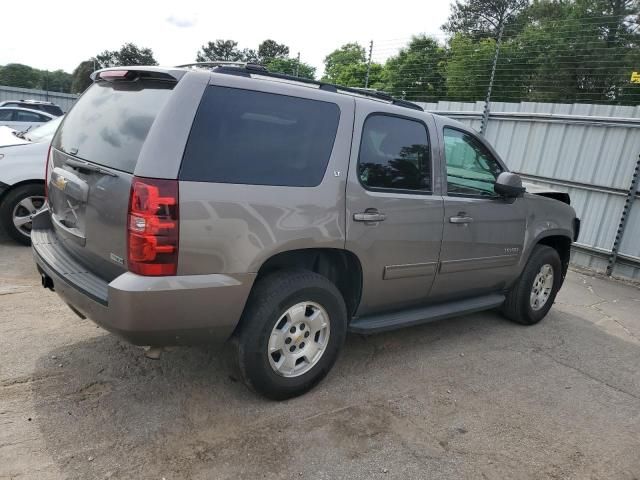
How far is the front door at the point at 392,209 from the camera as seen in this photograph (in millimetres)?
3205

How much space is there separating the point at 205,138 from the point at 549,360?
11.3 feet

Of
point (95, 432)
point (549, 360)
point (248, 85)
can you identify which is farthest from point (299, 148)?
point (549, 360)

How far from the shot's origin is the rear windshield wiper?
8.59 feet

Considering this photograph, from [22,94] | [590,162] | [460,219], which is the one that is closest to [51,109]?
[22,94]

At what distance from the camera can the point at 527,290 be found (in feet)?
15.6

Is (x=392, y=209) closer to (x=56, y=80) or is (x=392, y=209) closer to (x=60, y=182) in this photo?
(x=60, y=182)

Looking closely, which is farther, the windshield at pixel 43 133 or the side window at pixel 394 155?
the windshield at pixel 43 133

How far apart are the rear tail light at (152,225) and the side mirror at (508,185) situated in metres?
2.76

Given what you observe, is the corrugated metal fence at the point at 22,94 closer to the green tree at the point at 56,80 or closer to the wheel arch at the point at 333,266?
the green tree at the point at 56,80

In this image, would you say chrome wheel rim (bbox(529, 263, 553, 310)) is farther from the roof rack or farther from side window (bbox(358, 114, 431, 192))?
the roof rack

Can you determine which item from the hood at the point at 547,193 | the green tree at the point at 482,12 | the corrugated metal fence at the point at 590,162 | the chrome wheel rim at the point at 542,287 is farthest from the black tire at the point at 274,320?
the green tree at the point at 482,12

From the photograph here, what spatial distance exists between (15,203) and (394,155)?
174 inches

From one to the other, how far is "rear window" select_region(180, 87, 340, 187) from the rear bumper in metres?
0.55

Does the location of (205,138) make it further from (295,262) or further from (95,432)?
(95,432)
